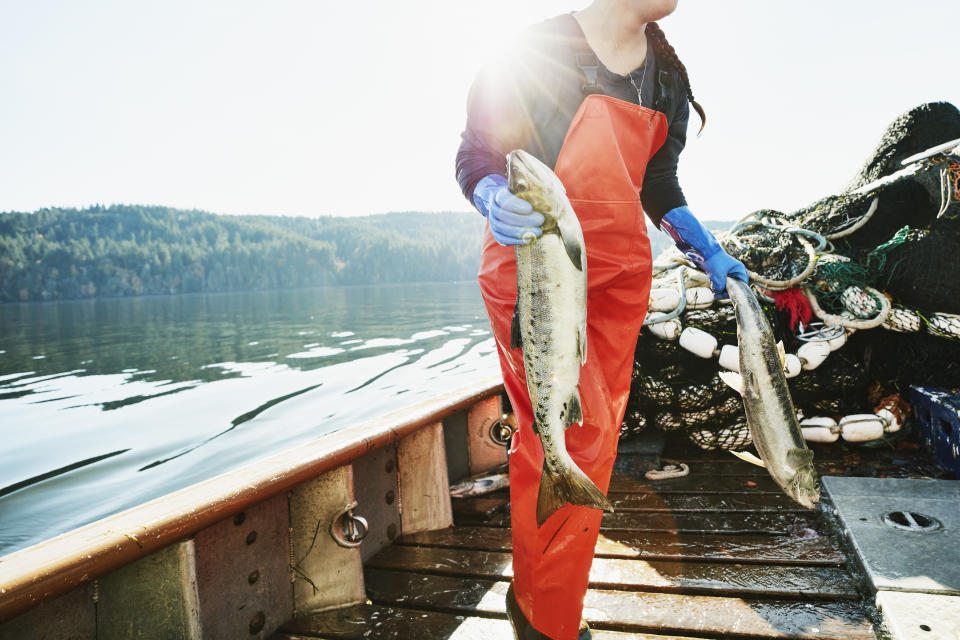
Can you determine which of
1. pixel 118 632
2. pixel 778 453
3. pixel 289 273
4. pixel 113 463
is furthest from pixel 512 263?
pixel 289 273

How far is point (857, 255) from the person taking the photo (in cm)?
511

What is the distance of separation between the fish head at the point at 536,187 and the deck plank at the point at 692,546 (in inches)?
84.2

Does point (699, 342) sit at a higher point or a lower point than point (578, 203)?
lower

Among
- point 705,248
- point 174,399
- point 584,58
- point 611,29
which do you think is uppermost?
point 611,29

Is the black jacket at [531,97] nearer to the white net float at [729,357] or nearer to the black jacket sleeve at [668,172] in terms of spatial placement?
the black jacket sleeve at [668,172]

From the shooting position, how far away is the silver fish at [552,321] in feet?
5.32

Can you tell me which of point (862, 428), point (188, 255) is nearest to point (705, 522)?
point (862, 428)

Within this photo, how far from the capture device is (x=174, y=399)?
518 inches

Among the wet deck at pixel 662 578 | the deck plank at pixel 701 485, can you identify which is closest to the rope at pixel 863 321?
the deck plank at pixel 701 485

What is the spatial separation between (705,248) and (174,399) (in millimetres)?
13718

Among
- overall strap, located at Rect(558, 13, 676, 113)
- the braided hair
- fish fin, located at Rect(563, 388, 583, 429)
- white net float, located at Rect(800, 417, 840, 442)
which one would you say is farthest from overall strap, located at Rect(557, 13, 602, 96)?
white net float, located at Rect(800, 417, 840, 442)

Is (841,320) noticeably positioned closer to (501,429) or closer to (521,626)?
(501,429)

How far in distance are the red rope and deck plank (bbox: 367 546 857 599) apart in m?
2.64

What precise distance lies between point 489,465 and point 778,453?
8.32ft
